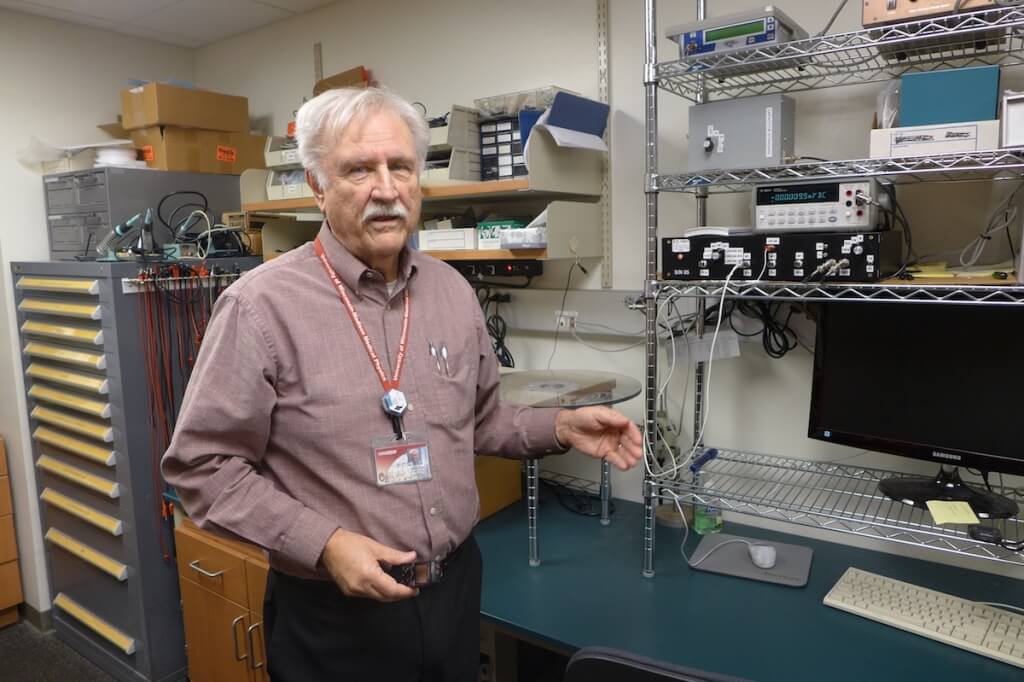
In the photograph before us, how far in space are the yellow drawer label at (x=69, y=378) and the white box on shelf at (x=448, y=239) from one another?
1.21 meters

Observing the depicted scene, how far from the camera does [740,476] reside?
1848 mm

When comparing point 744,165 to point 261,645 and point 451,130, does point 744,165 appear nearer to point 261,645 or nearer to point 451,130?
point 451,130

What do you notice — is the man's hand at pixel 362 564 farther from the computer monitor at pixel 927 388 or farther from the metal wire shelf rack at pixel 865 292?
the computer monitor at pixel 927 388

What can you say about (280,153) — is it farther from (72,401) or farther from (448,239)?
(72,401)

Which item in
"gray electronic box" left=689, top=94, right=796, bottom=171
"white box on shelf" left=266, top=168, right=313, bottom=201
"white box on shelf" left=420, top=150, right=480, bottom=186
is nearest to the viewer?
"gray electronic box" left=689, top=94, right=796, bottom=171

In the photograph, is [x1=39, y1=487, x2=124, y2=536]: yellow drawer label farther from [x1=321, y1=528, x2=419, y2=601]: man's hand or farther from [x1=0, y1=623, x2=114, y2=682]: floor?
[x1=321, y1=528, x2=419, y2=601]: man's hand

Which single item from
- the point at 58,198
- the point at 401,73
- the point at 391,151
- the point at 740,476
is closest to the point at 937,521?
the point at 740,476

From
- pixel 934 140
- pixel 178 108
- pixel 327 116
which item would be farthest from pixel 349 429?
pixel 178 108

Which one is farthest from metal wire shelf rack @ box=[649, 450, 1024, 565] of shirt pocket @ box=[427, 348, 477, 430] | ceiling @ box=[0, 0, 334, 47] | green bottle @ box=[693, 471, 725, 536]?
ceiling @ box=[0, 0, 334, 47]

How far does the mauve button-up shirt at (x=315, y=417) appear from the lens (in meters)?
1.09

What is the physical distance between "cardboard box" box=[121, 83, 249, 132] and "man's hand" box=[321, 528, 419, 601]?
7.50ft

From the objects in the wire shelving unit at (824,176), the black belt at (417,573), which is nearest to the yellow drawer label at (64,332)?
the black belt at (417,573)

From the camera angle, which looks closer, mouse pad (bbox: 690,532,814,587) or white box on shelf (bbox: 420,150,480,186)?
mouse pad (bbox: 690,532,814,587)

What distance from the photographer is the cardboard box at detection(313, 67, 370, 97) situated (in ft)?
8.46
